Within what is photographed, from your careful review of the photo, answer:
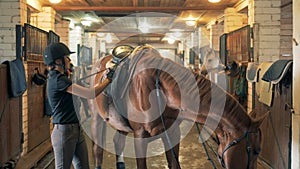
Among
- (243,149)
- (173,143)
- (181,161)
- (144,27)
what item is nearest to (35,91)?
(181,161)

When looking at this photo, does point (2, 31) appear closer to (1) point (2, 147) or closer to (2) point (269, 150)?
(1) point (2, 147)

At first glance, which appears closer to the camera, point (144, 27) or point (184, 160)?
point (184, 160)

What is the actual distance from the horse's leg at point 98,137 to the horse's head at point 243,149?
2.07 metres

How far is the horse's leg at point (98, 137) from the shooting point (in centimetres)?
377

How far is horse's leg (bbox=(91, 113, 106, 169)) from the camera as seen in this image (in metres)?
3.77

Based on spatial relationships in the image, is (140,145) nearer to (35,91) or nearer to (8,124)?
(8,124)

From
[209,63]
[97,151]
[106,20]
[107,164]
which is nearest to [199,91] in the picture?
[97,151]

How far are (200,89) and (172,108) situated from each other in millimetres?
351

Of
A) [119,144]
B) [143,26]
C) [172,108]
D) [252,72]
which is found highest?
[143,26]

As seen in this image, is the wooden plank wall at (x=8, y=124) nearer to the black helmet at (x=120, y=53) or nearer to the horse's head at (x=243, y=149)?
the black helmet at (x=120, y=53)

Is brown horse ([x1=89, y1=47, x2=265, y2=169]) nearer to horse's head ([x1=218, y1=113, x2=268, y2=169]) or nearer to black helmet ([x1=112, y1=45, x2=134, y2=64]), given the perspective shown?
horse's head ([x1=218, y1=113, x2=268, y2=169])

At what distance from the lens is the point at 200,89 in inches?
83.9

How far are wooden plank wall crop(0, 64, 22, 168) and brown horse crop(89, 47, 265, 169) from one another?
103 centimetres

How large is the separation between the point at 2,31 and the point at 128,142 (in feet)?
8.31
